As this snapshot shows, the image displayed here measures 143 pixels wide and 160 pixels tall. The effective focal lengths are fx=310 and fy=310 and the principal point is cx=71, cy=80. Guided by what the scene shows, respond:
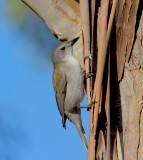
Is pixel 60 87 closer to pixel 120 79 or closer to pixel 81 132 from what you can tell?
pixel 81 132

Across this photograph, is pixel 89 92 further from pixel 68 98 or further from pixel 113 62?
pixel 68 98

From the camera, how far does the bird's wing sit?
4.78m

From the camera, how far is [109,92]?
2646 mm

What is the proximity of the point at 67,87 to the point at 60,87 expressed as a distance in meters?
0.11

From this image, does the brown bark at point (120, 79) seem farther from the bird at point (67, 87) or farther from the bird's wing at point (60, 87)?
the bird's wing at point (60, 87)

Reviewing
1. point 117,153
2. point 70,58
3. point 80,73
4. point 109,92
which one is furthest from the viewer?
point 70,58

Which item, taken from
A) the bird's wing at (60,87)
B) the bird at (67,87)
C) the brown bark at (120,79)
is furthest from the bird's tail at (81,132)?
the brown bark at (120,79)

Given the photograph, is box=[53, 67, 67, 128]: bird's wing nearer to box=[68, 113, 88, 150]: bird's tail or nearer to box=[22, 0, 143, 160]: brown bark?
box=[68, 113, 88, 150]: bird's tail

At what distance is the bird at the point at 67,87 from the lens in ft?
15.0

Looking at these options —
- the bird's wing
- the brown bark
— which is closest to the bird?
the bird's wing

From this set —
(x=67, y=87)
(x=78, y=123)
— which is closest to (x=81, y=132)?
(x=78, y=123)

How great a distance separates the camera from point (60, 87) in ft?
15.9

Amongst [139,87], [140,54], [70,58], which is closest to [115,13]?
[140,54]

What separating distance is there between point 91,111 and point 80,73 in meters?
1.62
